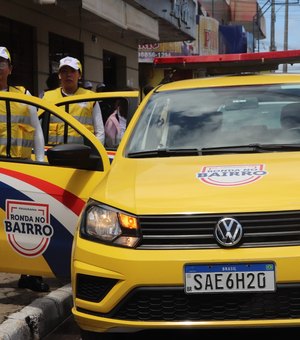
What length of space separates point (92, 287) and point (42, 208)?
119cm

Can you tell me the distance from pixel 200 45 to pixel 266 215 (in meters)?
27.4

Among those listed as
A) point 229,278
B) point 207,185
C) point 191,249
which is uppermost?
point 207,185

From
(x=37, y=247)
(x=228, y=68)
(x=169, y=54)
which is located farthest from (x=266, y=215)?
(x=169, y=54)

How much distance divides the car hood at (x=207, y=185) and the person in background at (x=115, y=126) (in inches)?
102

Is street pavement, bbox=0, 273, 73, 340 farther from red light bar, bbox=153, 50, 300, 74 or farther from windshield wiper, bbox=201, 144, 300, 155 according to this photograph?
red light bar, bbox=153, 50, 300, 74

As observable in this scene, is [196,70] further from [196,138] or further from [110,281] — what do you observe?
[110,281]

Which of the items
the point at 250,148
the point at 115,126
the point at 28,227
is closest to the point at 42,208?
the point at 28,227

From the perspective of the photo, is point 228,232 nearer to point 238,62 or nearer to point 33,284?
point 33,284

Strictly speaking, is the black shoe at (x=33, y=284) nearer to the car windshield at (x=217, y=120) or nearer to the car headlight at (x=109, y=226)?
the car windshield at (x=217, y=120)

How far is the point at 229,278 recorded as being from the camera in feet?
9.71

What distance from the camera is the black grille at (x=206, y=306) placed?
9.70ft

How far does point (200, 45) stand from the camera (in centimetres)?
2959

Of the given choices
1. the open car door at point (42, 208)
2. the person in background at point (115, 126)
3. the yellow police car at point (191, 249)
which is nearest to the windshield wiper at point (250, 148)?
the yellow police car at point (191, 249)

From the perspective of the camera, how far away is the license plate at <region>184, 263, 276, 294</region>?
293 cm
